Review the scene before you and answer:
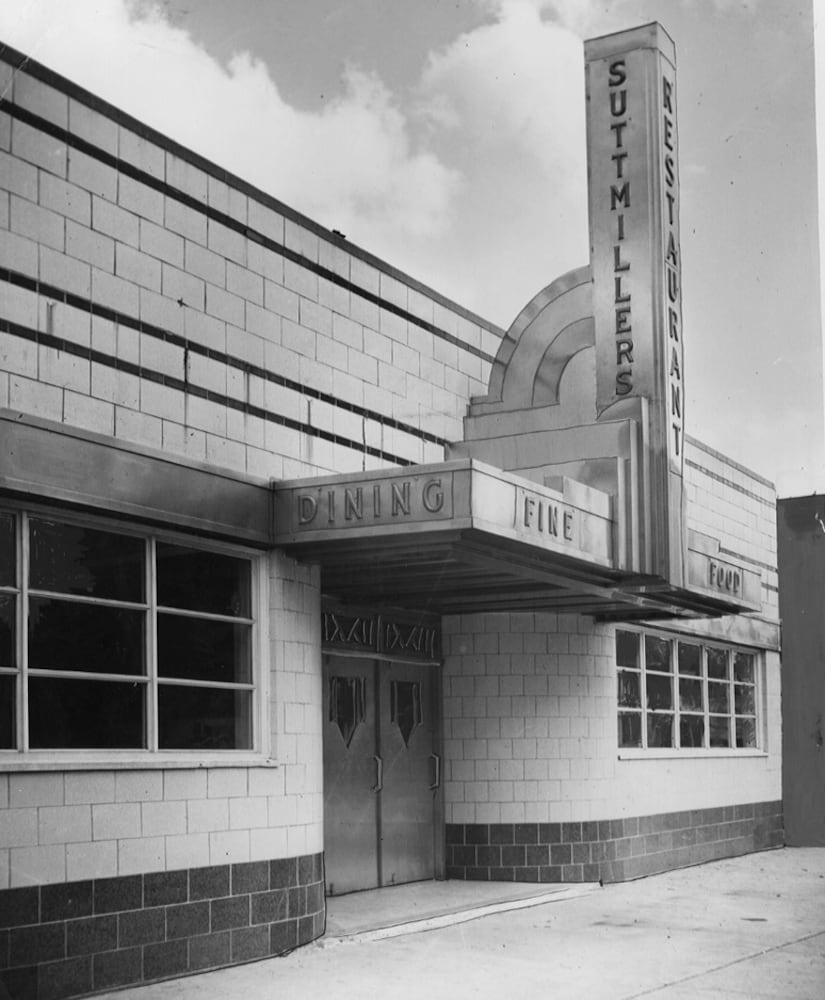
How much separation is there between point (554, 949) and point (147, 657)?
3854 millimetres

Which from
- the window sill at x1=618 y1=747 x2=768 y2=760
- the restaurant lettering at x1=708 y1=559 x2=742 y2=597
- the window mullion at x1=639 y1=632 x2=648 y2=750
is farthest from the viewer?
the window mullion at x1=639 y1=632 x2=648 y2=750

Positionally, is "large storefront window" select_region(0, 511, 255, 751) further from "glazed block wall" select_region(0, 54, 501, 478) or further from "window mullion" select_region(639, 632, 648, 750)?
"window mullion" select_region(639, 632, 648, 750)

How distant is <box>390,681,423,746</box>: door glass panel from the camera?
1339cm

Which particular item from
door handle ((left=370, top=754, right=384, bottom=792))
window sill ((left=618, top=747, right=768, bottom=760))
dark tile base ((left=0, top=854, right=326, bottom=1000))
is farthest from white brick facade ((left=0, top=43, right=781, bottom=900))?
door handle ((left=370, top=754, right=384, bottom=792))

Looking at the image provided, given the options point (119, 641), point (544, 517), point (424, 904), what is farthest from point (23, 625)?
point (424, 904)

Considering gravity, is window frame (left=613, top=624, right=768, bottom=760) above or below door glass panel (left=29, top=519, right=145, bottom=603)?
below

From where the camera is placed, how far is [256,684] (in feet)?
32.2

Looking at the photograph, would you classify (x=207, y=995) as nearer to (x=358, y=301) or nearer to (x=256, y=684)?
(x=256, y=684)

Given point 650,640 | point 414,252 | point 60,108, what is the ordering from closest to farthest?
1. point 60,108
2. point 414,252
3. point 650,640

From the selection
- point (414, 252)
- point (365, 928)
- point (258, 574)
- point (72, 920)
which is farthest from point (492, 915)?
point (414, 252)

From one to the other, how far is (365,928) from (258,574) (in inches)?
116

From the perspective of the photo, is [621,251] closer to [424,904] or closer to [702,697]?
[424,904]

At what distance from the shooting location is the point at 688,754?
1689 cm

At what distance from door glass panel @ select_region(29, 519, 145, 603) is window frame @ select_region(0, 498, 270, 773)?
4 centimetres
